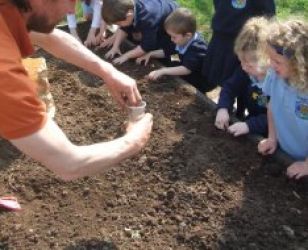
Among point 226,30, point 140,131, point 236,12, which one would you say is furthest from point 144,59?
point 140,131

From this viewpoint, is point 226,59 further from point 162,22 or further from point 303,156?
point 303,156

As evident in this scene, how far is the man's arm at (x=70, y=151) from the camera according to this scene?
185 cm

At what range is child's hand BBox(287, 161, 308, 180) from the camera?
285 cm

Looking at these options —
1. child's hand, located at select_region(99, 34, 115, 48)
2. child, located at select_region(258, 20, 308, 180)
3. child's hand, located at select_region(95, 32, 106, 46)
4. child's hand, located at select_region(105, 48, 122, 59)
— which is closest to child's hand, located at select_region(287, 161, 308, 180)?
child, located at select_region(258, 20, 308, 180)

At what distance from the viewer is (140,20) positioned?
4.07m

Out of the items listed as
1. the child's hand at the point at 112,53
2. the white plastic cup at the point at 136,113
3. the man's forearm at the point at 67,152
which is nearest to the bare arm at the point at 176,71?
the child's hand at the point at 112,53

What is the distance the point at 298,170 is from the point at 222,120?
0.62m

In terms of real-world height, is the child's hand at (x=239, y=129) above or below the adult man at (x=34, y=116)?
below

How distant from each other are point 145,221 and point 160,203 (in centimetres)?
15

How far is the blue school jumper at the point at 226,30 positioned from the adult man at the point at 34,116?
1565 mm

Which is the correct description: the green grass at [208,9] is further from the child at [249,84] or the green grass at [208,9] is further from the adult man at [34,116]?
the adult man at [34,116]

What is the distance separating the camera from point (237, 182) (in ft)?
9.66

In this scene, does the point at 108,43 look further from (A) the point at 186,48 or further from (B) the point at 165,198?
(B) the point at 165,198

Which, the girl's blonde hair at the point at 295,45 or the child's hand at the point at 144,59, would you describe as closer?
the girl's blonde hair at the point at 295,45
